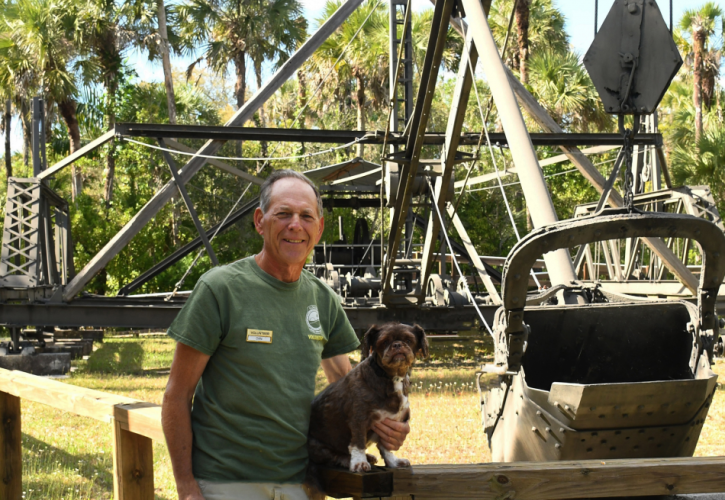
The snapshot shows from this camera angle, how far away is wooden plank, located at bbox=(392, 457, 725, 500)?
98.3 inches

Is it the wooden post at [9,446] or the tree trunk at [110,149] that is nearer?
the wooden post at [9,446]

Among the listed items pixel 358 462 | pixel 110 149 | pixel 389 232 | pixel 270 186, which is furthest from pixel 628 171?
pixel 110 149

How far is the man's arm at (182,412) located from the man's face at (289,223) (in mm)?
441

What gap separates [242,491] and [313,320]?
624 mm

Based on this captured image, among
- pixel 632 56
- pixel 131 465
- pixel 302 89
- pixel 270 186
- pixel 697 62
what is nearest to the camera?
pixel 270 186

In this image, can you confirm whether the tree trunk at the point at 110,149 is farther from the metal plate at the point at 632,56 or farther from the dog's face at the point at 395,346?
the dog's face at the point at 395,346

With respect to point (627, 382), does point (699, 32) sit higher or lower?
higher

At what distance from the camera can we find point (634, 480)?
2719mm

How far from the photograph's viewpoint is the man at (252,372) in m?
2.38

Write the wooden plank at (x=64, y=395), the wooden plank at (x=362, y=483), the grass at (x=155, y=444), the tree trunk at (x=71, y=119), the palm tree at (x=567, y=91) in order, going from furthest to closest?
the tree trunk at (x=71, y=119) < the palm tree at (x=567, y=91) < the grass at (x=155, y=444) < the wooden plank at (x=64, y=395) < the wooden plank at (x=362, y=483)

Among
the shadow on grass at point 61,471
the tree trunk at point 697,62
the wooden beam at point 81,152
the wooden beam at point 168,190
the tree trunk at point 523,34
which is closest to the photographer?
the shadow on grass at point 61,471

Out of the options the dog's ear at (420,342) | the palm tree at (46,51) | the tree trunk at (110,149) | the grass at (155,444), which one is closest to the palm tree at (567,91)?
the grass at (155,444)

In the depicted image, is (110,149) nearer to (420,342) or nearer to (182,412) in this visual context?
(182,412)

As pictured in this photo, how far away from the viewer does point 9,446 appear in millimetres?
4727
